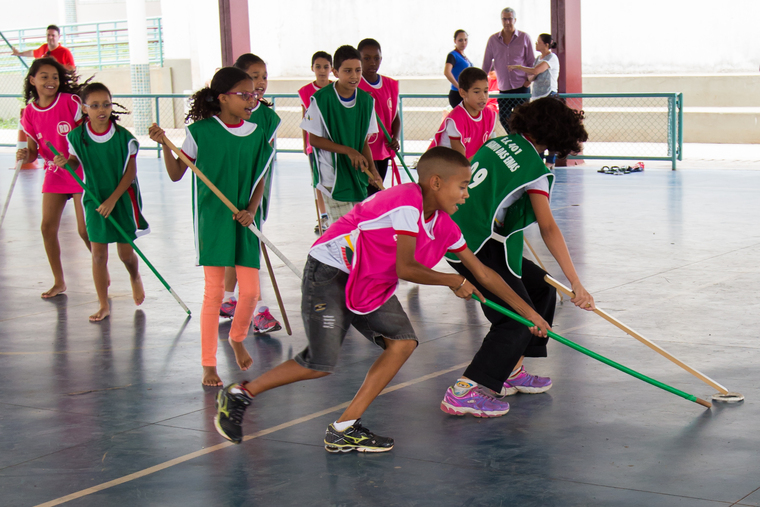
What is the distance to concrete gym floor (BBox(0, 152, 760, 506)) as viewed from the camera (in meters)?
3.33

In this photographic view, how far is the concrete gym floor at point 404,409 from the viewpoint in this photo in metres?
3.33

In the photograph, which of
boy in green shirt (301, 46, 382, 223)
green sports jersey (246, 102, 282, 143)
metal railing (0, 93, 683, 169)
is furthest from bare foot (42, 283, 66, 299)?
metal railing (0, 93, 683, 169)

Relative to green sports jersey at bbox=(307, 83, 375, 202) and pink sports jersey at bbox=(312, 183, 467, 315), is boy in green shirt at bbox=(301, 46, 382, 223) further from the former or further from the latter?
pink sports jersey at bbox=(312, 183, 467, 315)

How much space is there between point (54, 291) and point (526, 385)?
387 cm

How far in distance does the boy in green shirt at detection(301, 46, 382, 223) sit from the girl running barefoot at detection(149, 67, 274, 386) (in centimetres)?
172

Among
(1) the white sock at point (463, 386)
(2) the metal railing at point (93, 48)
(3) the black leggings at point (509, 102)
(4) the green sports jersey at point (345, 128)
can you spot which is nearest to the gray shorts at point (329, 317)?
(1) the white sock at point (463, 386)

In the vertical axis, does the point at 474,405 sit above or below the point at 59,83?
below

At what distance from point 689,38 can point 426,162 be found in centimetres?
1937

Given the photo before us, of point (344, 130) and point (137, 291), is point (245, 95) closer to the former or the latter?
point (344, 130)

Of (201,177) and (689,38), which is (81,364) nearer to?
(201,177)

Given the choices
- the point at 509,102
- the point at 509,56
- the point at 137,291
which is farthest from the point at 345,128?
the point at 509,102

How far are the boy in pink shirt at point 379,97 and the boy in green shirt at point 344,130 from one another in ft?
1.63

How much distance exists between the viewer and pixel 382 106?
7.44 meters

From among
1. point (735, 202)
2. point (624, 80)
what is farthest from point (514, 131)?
A: point (624, 80)
